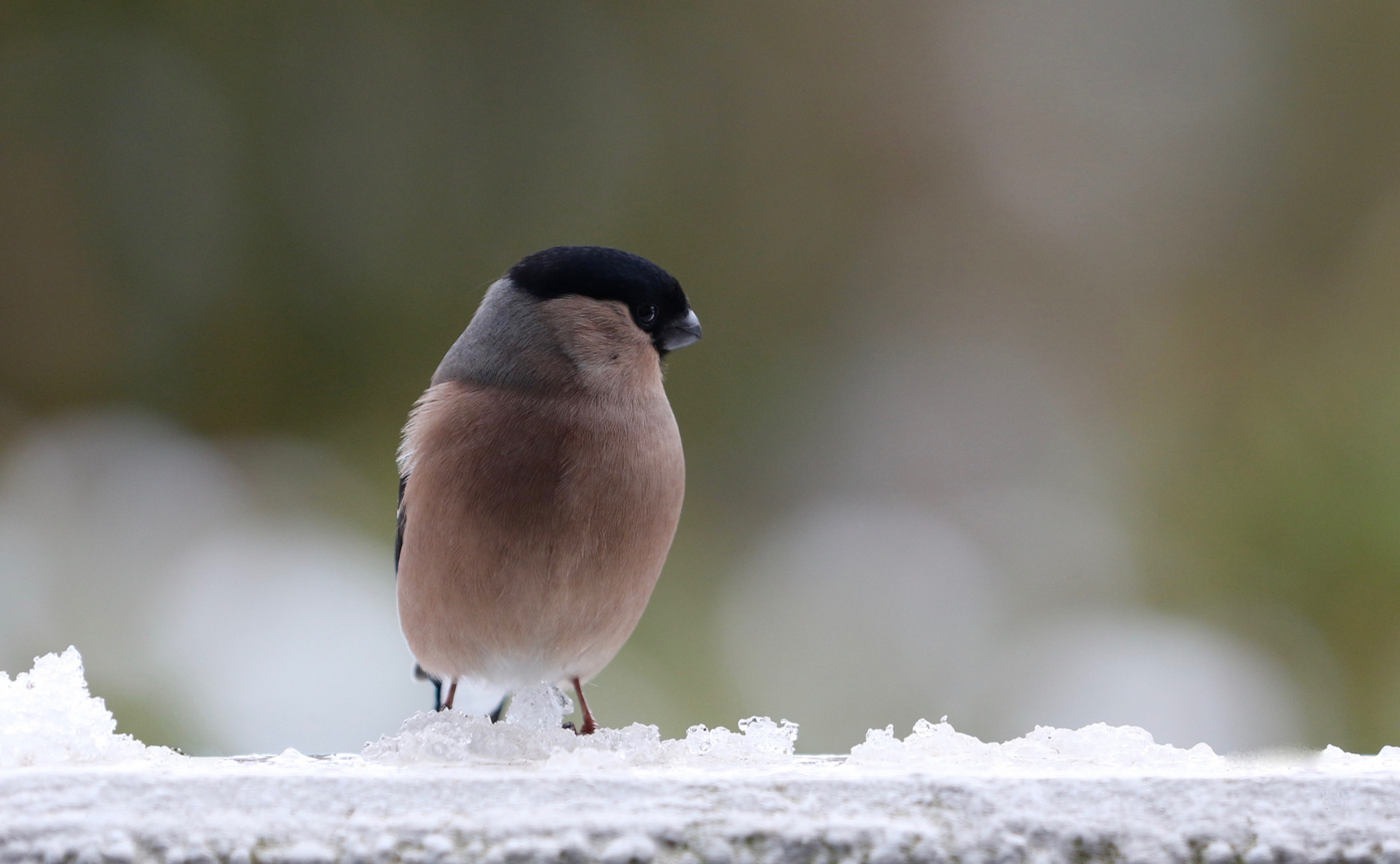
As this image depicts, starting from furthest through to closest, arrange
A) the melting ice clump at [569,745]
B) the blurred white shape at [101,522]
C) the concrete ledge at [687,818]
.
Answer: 1. the blurred white shape at [101,522]
2. the melting ice clump at [569,745]
3. the concrete ledge at [687,818]

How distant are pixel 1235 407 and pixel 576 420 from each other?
1.26 metres

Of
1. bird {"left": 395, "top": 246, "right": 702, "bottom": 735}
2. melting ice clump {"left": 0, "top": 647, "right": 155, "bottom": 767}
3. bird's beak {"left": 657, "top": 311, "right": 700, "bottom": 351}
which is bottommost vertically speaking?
melting ice clump {"left": 0, "top": 647, "right": 155, "bottom": 767}

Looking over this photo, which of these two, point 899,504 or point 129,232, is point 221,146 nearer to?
point 129,232

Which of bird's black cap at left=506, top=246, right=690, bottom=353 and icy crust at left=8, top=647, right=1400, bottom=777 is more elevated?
bird's black cap at left=506, top=246, right=690, bottom=353

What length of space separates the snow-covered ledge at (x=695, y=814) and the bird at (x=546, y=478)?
0.29m

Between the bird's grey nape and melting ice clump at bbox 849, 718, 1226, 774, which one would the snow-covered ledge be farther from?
the bird's grey nape

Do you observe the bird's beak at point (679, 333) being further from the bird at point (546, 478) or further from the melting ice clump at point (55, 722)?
the melting ice clump at point (55, 722)

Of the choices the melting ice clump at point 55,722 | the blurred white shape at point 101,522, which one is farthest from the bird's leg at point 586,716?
the blurred white shape at point 101,522

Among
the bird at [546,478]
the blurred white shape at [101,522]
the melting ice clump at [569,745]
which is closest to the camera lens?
the melting ice clump at [569,745]

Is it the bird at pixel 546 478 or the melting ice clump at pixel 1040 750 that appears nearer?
the melting ice clump at pixel 1040 750

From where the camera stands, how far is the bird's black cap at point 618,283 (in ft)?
2.97

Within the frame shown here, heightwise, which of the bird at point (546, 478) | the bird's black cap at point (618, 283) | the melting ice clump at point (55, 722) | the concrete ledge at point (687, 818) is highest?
the bird's black cap at point (618, 283)

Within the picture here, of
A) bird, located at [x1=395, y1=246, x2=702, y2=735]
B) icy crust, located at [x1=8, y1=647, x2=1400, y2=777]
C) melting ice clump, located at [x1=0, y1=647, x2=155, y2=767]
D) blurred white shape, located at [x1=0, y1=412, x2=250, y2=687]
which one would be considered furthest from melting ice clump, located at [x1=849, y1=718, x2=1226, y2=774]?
blurred white shape, located at [x1=0, y1=412, x2=250, y2=687]

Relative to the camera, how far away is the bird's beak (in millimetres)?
921
